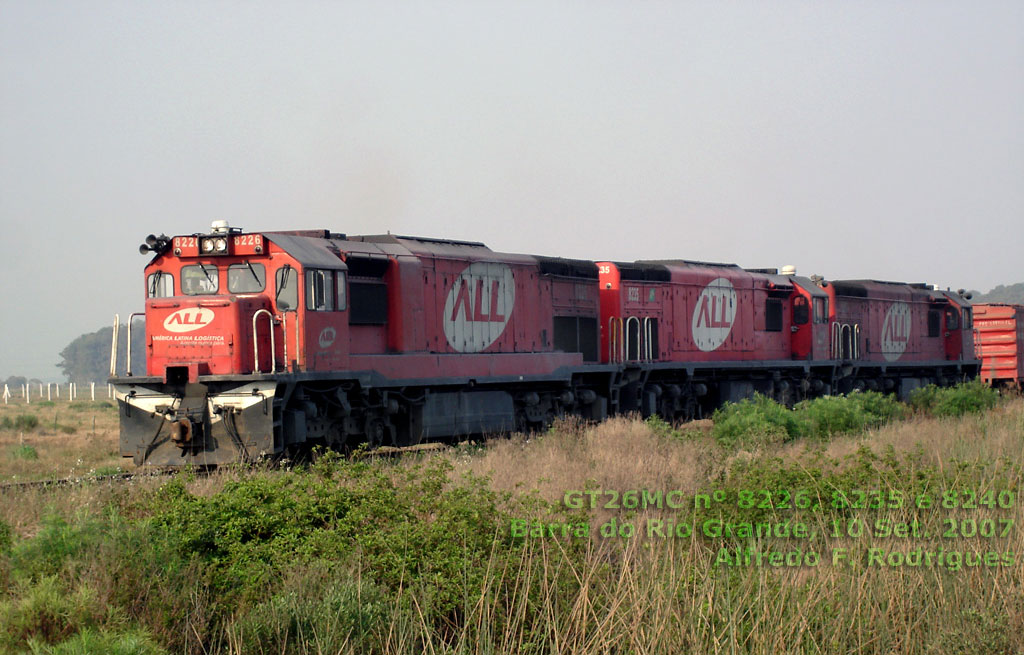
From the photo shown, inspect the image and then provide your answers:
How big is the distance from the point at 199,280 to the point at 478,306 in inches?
201

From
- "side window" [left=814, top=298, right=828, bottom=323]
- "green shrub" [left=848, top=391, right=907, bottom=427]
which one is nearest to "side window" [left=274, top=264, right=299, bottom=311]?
"green shrub" [left=848, top=391, right=907, bottom=427]

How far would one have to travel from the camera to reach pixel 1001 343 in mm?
36625

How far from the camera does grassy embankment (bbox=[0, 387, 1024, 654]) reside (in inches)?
241

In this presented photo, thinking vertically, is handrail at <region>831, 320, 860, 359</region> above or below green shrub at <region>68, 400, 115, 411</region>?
above

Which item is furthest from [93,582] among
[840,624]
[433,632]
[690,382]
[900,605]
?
[690,382]

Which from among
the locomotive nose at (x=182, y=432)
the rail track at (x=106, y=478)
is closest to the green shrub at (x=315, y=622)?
the rail track at (x=106, y=478)

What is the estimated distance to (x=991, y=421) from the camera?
1891cm

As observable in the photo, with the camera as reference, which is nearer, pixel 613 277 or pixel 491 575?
pixel 491 575

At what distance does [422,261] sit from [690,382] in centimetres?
948

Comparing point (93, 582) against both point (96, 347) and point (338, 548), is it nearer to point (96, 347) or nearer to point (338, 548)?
point (338, 548)

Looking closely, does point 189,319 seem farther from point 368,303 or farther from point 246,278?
point 368,303

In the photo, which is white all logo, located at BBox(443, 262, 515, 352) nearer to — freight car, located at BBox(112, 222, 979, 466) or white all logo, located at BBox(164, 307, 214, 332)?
freight car, located at BBox(112, 222, 979, 466)

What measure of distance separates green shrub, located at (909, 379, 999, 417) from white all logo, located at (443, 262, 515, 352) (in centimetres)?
1067

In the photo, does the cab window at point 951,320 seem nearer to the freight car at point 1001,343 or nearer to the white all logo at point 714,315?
the freight car at point 1001,343
